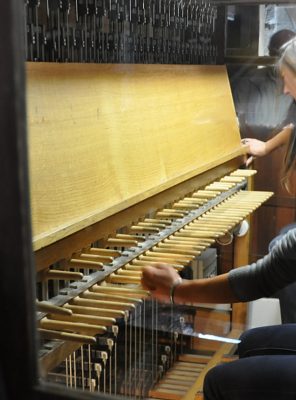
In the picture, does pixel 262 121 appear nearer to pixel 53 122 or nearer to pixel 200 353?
pixel 200 353

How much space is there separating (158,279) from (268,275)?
261 mm

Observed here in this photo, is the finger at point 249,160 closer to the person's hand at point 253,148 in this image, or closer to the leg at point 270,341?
the person's hand at point 253,148

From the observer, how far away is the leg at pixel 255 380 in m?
1.36

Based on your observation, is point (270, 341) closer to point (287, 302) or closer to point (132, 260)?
point (287, 302)

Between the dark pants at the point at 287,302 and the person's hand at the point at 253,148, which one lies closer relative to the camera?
the dark pants at the point at 287,302

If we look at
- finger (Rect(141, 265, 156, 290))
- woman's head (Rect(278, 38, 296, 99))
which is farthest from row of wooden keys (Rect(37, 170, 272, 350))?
woman's head (Rect(278, 38, 296, 99))

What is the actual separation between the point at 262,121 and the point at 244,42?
290 mm

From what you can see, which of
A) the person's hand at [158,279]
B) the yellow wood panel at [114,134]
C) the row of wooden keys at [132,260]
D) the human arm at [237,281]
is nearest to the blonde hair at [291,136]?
the row of wooden keys at [132,260]

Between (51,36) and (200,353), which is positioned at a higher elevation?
(51,36)

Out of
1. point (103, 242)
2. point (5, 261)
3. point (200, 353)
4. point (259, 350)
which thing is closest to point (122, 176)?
point (103, 242)

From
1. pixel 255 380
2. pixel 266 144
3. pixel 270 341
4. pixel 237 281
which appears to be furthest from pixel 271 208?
pixel 255 380

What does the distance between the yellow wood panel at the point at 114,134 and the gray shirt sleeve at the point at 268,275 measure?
37 cm

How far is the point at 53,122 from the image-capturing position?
4.59 ft

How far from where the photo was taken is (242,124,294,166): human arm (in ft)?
6.49
